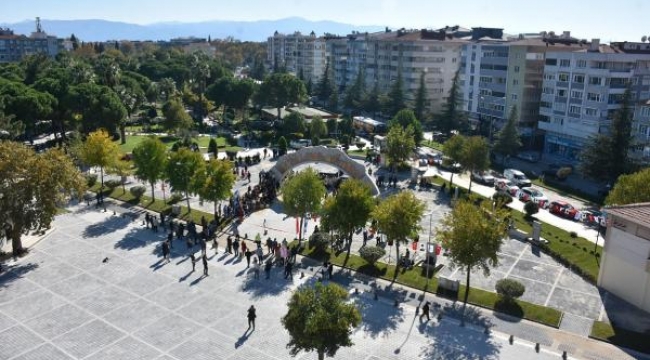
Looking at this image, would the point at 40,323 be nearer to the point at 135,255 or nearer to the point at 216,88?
the point at 135,255

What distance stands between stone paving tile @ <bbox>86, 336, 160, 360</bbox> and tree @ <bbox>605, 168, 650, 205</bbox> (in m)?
30.7

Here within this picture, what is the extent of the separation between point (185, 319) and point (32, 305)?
8497 millimetres

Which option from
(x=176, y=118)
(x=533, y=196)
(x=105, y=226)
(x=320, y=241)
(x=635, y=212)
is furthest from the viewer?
(x=176, y=118)

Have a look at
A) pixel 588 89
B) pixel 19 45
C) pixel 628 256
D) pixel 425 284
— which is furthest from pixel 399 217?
pixel 19 45

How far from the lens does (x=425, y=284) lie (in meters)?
31.7

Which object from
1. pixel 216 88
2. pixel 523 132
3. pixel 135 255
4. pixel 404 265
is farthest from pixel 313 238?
pixel 216 88

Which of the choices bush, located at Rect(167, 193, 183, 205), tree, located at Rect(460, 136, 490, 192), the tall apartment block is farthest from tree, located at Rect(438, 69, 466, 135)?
the tall apartment block

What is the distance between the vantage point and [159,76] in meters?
123

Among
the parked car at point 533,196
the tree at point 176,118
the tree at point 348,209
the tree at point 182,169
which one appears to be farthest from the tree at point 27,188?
the tree at point 176,118

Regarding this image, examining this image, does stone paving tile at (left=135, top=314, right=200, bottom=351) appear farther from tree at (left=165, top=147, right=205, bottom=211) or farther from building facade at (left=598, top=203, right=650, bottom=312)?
building facade at (left=598, top=203, right=650, bottom=312)

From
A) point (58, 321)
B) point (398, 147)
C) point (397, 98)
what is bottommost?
point (58, 321)

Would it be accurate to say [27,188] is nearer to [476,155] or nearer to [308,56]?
[476,155]

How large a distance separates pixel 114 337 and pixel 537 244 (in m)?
28.3

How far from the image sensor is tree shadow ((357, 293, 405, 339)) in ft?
87.2
